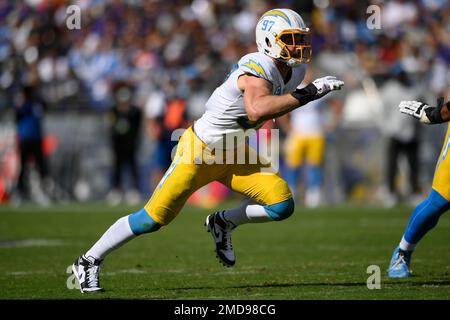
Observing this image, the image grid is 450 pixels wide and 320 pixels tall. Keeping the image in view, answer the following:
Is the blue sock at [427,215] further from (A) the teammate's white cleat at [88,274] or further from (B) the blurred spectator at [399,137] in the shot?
(B) the blurred spectator at [399,137]

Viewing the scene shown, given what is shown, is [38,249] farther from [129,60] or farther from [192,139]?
[129,60]

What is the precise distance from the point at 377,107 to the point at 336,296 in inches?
346

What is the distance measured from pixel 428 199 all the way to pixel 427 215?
116mm

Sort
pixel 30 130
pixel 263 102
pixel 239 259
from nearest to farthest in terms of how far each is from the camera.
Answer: pixel 263 102
pixel 239 259
pixel 30 130

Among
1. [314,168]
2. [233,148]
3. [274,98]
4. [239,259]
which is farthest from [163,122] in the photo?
[274,98]

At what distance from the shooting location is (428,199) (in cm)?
602

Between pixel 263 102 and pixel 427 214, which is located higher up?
pixel 263 102

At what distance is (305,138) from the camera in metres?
13.4

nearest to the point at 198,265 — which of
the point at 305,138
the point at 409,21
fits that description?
the point at 305,138

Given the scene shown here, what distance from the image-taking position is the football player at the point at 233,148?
220 inches

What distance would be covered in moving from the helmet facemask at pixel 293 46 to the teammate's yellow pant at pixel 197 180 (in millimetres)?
686

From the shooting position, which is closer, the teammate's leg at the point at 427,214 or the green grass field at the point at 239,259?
the green grass field at the point at 239,259

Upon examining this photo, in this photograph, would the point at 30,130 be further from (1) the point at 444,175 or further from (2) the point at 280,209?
(1) the point at 444,175

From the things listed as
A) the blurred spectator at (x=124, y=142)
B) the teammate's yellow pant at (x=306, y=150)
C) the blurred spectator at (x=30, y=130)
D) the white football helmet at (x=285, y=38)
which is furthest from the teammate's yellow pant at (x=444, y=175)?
the blurred spectator at (x=30, y=130)
